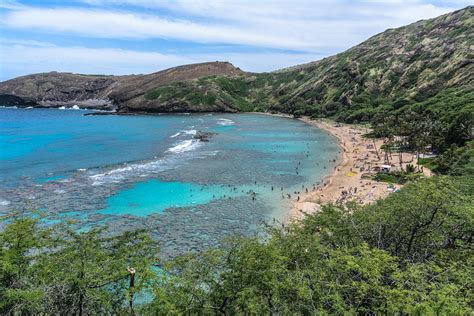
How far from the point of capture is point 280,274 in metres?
17.8

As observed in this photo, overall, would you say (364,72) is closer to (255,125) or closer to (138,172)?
(255,125)

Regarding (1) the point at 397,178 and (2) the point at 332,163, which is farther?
(2) the point at 332,163

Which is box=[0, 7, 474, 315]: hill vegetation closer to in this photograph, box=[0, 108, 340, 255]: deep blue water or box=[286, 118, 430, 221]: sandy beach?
box=[286, 118, 430, 221]: sandy beach

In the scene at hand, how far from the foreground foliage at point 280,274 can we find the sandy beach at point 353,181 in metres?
9.85

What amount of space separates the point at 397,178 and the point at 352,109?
105907mm

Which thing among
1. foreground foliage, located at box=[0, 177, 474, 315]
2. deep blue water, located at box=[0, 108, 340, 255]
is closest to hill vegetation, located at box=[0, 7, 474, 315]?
foreground foliage, located at box=[0, 177, 474, 315]

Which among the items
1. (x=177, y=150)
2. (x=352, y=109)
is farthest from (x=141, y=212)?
(x=352, y=109)

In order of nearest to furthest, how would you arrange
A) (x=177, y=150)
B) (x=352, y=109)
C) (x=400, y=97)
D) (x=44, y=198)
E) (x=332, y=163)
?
(x=44, y=198), (x=332, y=163), (x=177, y=150), (x=400, y=97), (x=352, y=109)

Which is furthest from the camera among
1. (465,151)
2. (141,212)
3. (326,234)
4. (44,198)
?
(465,151)

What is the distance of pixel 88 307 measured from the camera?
58.8ft

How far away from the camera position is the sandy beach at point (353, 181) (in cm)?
5162

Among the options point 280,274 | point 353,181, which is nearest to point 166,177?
point 353,181

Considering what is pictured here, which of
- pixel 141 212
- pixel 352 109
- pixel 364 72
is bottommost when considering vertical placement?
pixel 141 212

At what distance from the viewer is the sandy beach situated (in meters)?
51.6
